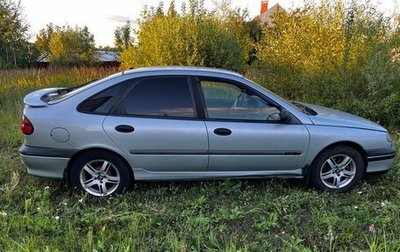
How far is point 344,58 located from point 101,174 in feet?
19.3

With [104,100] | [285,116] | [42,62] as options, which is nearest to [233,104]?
[285,116]

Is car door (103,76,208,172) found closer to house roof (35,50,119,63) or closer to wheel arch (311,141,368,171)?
wheel arch (311,141,368,171)

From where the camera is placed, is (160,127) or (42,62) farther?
(42,62)

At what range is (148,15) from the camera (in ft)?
35.2

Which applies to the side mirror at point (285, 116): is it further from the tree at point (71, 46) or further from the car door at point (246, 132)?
the tree at point (71, 46)

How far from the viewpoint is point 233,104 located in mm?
3939

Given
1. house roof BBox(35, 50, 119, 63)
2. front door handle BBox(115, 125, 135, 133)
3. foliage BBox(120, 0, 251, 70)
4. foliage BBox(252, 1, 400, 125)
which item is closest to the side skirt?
front door handle BBox(115, 125, 135, 133)

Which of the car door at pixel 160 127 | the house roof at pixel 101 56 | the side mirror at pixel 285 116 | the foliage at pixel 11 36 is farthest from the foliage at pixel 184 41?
the house roof at pixel 101 56

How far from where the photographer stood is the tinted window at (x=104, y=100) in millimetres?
3688

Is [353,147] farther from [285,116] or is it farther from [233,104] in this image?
[233,104]

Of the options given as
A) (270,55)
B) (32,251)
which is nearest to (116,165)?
(32,251)

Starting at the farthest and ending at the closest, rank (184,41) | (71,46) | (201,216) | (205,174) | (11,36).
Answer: (71,46) → (11,36) → (184,41) → (205,174) → (201,216)

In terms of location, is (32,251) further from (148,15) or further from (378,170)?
(148,15)

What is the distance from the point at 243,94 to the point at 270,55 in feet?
16.0
